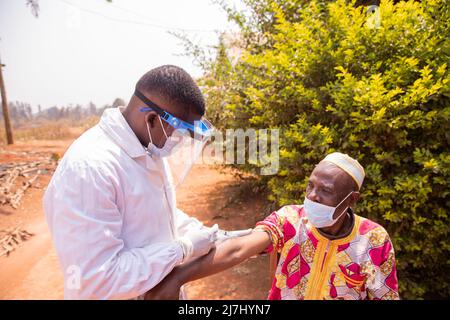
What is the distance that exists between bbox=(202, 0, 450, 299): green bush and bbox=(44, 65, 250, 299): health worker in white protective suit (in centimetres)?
166

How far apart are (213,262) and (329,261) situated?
0.71 metres

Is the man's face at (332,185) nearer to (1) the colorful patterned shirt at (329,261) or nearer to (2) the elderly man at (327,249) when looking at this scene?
(2) the elderly man at (327,249)

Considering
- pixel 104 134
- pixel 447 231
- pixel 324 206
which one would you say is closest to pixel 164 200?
pixel 104 134

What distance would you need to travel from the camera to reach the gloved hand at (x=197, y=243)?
1.61 meters

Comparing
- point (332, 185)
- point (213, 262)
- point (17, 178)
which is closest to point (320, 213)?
point (332, 185)

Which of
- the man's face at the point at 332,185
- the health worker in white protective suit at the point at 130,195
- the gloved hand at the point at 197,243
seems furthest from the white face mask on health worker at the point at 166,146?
the man's face at the point at 332,185

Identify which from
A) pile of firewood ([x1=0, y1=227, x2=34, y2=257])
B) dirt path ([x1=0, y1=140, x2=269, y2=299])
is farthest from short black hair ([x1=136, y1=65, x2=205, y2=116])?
pile of firewood ([x1=0, y1=227, x2=34, y2=257])

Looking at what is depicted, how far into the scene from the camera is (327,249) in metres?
1.82

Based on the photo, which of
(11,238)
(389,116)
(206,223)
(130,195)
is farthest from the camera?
(206,223)

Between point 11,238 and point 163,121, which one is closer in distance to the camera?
point 163,121

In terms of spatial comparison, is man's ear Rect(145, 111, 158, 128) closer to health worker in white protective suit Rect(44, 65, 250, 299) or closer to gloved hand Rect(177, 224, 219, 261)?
health worker in white protective suit Rect(44, 65, 250, 299)

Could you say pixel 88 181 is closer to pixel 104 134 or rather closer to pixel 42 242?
pixel 104 134

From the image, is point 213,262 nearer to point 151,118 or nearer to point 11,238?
point 151,118

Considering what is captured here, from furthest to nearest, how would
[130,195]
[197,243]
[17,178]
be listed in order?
1. [17,178]
2. [197,243]
3. [130,195]
